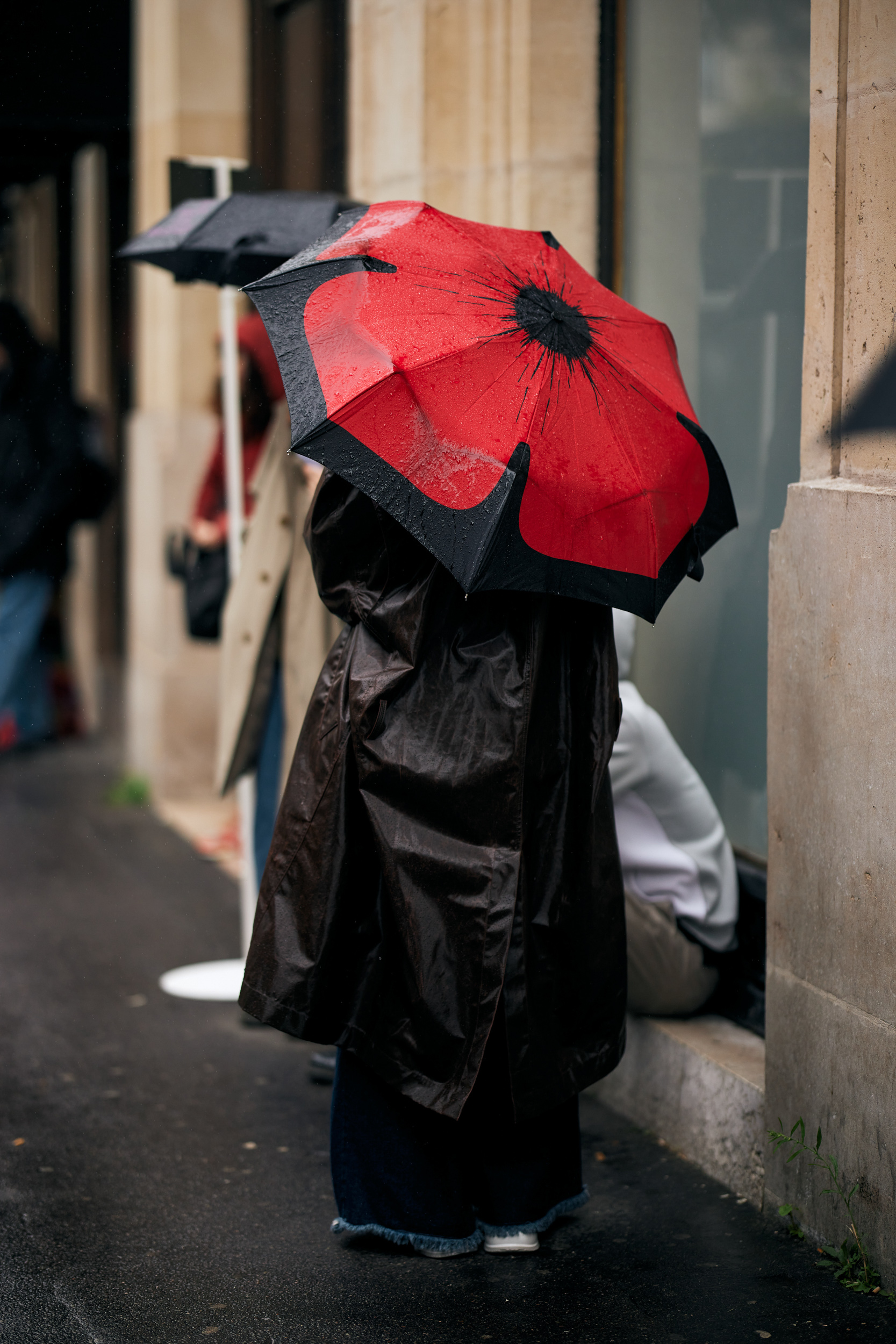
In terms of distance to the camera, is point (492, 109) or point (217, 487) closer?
point (492, 109)

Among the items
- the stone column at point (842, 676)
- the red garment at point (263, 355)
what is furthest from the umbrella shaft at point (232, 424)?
the stone column at point (842, 676)

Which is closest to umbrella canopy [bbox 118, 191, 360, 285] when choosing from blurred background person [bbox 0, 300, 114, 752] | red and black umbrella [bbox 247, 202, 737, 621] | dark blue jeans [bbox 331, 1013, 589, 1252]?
red and black umbrella [bbox 247, 202, 737, 621]

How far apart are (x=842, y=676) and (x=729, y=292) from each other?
1.54m

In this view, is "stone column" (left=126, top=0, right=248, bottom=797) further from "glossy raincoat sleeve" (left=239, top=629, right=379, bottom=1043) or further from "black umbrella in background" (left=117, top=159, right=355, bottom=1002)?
"glossy raincoat sleeve" (left=239, top=629, right=379, bottom=1043)

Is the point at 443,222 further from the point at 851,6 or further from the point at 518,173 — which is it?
the point at 518,173

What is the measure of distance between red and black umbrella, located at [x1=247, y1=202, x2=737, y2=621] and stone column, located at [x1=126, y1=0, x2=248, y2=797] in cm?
479

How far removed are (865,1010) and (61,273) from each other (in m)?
11.1

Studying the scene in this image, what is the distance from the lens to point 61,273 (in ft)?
41.7

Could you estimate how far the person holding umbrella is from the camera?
9.20ft

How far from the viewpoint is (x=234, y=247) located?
165 inches

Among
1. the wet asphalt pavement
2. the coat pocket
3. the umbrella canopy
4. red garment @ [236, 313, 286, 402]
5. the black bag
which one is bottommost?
the wet asphalt pavement

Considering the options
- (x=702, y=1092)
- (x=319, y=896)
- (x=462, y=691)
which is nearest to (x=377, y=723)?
(x=462, y=691)

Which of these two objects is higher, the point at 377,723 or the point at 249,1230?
the point at 377,723

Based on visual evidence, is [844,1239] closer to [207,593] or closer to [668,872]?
[668,872]
